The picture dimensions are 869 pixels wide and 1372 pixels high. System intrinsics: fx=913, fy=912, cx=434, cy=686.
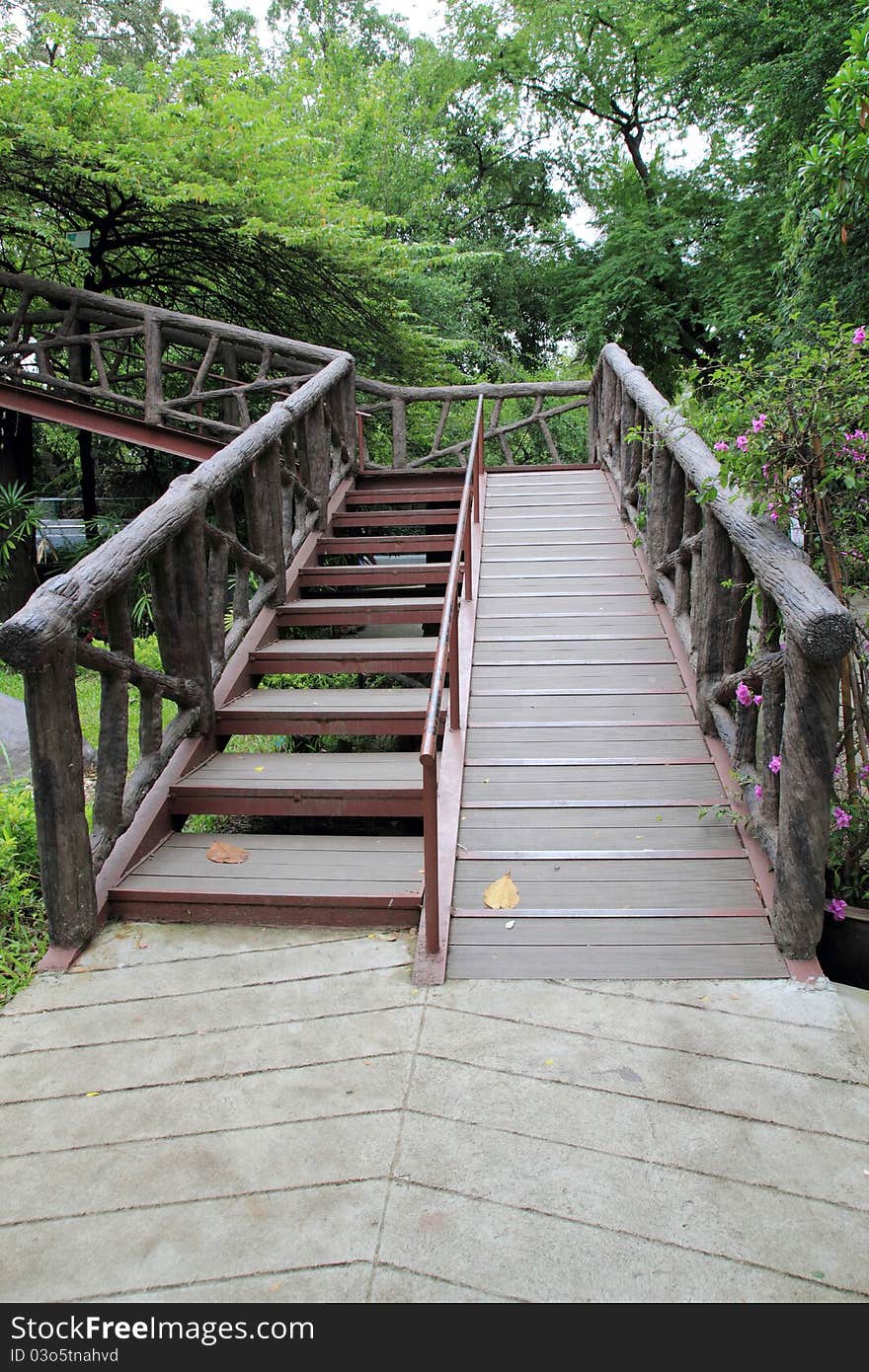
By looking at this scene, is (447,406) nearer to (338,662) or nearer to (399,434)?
(399,434)

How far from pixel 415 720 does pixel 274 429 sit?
2069mm

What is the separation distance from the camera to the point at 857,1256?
188 centimetres

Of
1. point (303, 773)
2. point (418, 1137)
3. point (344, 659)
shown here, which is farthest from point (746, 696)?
point (344, 659)

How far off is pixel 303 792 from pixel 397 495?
4005mm

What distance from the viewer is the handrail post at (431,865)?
9.25ft

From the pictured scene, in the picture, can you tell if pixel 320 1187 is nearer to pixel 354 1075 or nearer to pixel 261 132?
pixel 354 1075

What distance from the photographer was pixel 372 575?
19.2 ft

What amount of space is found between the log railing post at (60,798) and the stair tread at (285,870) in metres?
0.24

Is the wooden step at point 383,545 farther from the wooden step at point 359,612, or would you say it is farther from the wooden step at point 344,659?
the wooden step at point 344,659

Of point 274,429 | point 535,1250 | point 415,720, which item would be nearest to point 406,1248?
point 535,1250

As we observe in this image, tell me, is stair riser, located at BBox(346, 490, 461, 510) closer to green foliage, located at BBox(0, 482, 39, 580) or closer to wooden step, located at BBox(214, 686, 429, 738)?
wooden step, located at BBox(214, 686, 429, 738)

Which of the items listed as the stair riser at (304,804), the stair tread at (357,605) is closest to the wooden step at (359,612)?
the stair tread at (357,605)

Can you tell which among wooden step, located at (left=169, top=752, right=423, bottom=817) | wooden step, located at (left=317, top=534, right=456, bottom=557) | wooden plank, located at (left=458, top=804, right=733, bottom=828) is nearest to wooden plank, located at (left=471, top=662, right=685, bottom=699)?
wooden step, located at (left=169, top=752, right=423, bottom=817)

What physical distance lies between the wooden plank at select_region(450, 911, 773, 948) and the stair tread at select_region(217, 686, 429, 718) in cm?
137
